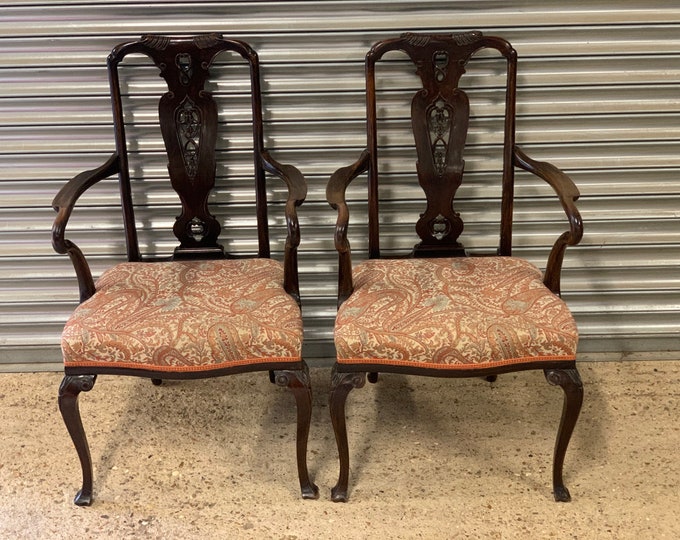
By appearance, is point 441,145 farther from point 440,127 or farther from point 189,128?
point 189,128

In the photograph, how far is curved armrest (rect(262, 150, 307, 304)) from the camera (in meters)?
2.13

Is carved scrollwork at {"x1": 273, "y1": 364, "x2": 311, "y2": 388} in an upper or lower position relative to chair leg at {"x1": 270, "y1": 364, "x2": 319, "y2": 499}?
upper

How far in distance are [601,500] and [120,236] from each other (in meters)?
2.07

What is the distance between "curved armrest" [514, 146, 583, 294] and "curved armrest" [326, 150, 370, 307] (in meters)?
0.60

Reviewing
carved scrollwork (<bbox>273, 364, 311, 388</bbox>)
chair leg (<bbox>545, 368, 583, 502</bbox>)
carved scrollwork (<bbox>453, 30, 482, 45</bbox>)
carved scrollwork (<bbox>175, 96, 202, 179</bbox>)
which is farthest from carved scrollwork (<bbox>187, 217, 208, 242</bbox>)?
chair leg (<bbox>545, 368, 583, 502</bbox>)

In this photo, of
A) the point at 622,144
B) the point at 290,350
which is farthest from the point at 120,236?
the point at 622,144

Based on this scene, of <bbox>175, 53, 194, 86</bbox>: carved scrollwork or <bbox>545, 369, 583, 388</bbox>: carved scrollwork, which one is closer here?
<bbox>545, 369, 583, 388</bbox>: carved scrollwork

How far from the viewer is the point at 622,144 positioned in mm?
2771

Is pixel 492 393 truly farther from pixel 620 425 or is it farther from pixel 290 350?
pixel 290 350

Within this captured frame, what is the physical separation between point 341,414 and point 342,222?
1.99ft

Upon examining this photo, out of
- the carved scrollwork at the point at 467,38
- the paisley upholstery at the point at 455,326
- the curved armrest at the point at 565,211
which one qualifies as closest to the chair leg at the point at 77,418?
the paisley upholstery at the point at 455,326

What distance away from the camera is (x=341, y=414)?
7.20 ft

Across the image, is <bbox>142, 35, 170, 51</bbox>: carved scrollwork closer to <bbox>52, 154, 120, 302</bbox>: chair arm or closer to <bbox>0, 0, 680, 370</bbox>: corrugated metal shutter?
<bbox>0, 0, 680, 370</bbox>: corrugated metal shutter

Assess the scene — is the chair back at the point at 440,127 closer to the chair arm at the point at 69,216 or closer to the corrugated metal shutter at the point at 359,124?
the corrugated metal shutter at the point at 359,124
